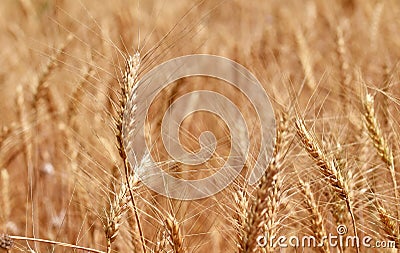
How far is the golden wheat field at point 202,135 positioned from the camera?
143 cm

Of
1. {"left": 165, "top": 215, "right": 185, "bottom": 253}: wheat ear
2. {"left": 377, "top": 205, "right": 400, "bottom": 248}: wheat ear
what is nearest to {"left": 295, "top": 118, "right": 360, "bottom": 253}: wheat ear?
{"left": 377, "top": 205, "right": 400, "bottom": 248}: wheat ear

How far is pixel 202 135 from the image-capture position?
6.35 ft

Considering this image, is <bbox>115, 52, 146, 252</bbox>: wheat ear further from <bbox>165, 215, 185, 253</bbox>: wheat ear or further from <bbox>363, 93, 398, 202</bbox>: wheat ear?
<bbox>363, 93, 398, 202</bbox>: wheat ear

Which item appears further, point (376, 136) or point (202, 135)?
point (202, 135)

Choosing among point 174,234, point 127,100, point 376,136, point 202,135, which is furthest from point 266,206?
point 202,135

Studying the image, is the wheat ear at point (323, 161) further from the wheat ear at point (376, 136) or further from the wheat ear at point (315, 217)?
the wheat ear at point (376, 136)

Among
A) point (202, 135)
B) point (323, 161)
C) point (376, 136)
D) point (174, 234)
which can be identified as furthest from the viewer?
point (202, 135)

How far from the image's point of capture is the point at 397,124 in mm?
1745

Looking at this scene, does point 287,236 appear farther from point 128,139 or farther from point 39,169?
point 39,169

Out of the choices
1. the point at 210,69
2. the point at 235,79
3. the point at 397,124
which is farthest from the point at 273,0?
the point at 397,124

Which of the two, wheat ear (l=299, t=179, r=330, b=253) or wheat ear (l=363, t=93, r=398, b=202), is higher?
wheat ear (l=363, t=93, r=398, b=202)

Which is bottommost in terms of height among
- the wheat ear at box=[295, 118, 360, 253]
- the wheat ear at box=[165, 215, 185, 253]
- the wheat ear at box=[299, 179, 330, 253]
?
the wheat ear at box=[165, 215, 185, 253]

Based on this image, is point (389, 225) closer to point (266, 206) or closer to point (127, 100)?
point (266, 206)

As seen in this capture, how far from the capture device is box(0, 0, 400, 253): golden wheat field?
1.43m
